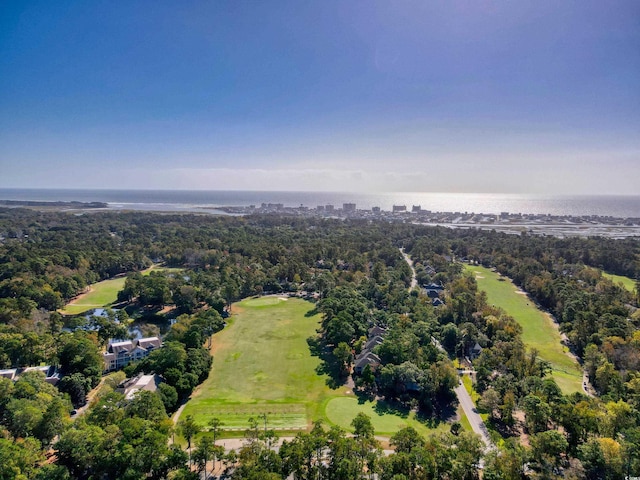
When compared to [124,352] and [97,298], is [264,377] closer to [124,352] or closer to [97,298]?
[124,352]

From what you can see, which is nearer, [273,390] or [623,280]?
[273,390]

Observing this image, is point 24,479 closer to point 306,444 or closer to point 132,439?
point 132,439

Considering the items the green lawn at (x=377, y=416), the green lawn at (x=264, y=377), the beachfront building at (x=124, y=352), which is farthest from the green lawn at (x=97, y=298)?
the green lawn at (x=377, y=416)

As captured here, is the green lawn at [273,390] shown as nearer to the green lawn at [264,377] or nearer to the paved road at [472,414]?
the green lawn at [264,377]

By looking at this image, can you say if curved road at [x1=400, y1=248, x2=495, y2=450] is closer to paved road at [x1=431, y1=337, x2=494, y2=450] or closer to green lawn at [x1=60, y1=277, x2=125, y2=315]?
paved road at [x1=431, y1=337, x2=494, y2=450]

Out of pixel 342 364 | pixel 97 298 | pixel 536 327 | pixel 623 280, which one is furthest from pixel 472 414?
pixel 623 280
